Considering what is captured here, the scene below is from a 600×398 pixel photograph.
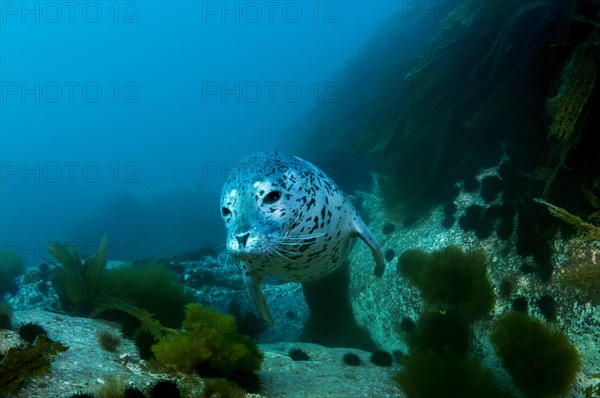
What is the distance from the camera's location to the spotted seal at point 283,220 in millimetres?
3541

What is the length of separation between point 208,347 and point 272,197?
185 cm

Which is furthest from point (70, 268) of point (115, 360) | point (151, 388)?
point (151, 388)

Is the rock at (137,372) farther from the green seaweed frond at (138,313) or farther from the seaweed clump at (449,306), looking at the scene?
the seaweed clump at (449,306)

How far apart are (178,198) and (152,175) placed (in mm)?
58531

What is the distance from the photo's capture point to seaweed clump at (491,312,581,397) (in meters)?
4.48

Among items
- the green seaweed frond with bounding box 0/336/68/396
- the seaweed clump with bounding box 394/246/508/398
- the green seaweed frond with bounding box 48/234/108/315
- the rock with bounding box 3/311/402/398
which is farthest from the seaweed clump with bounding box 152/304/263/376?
the green seaweed frond with bounding box 48/234/108/315

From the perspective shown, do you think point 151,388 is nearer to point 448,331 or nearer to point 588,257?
point 448,331

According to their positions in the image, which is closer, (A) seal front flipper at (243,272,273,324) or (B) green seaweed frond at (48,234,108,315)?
(A) seal front flipper at (243,272,273,324)

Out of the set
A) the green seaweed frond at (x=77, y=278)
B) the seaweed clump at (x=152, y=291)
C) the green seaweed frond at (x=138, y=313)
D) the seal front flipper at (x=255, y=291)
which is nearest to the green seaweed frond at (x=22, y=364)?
the green seaweed frond at (x=138, y=313)

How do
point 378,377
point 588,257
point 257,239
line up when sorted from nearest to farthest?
1. point 257,239
2. point 588,257
3. point 378,377

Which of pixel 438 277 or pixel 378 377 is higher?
pixel 438 277

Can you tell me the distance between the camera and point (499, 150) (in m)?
7.65

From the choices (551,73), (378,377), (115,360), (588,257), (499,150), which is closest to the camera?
(115,360)

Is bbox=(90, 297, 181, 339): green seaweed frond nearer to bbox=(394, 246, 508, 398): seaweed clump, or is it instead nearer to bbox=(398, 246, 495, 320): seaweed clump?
bbox=(394, 246, 508, 398): seaweed clump
